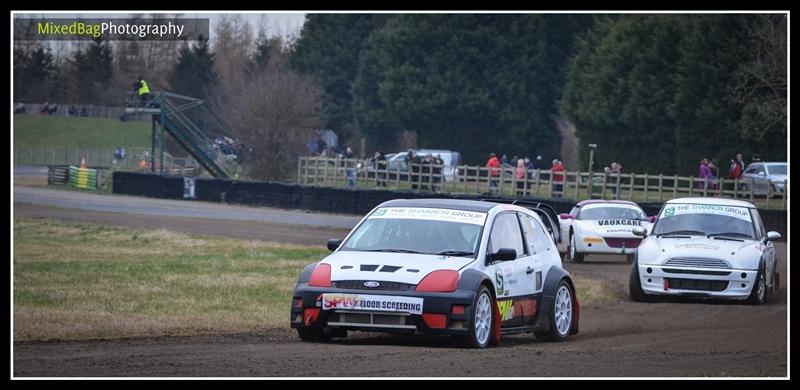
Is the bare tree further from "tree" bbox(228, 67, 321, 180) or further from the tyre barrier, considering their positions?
"tree" bbox(228, 67, 321, 180)

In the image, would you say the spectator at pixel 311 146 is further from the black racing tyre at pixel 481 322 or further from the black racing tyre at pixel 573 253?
the black racing tyre at pixel 481 322

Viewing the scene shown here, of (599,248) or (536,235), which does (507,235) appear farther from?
(599,248)

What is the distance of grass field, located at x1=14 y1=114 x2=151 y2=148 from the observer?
86.9m

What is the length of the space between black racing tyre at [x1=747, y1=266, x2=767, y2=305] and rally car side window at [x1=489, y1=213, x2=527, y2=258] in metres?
6.42

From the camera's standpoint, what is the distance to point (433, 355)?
1009cm

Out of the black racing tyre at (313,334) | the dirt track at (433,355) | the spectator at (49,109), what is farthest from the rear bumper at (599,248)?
the spectator at (49,109)

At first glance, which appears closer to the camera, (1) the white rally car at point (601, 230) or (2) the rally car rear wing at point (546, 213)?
(2) the rally car rear wing at point (546, 213)

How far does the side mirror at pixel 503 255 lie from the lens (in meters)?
11.5

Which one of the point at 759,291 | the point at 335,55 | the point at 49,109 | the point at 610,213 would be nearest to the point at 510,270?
the point at 759,291

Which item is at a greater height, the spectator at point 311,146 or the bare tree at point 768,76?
the bare tree at point 768,76

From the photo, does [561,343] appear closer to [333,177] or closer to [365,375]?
[365,375]

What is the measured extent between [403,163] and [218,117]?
71.8 ft

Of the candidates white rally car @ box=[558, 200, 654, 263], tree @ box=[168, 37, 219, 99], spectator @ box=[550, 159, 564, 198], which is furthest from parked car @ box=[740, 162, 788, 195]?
tree @ box=[168, 37, 219, 99]

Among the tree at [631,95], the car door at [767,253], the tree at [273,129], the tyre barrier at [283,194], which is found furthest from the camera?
the tree at [631,95]
